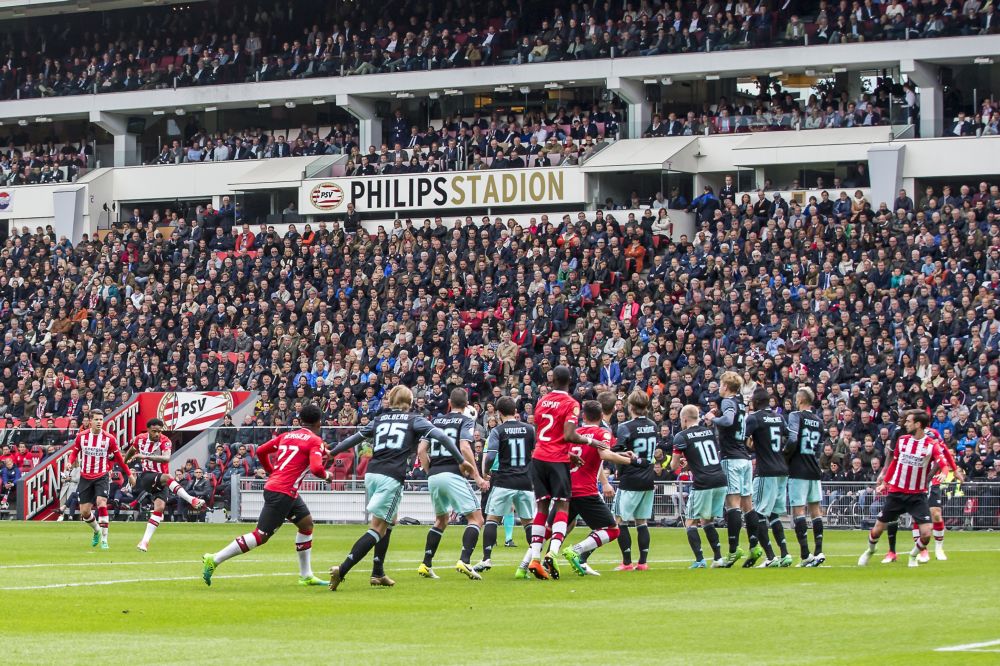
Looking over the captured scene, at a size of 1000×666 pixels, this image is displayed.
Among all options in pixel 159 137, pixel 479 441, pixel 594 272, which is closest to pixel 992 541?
pixel 479 441

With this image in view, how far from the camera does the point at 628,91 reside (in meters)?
48.2

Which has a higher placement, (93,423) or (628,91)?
(628,91)

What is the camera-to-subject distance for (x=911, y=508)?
20.6 meters

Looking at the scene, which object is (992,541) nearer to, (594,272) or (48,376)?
(594,272)

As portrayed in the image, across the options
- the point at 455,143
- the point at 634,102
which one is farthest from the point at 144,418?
the point at 634,102

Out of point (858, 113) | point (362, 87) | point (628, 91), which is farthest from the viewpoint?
point (362, 87)

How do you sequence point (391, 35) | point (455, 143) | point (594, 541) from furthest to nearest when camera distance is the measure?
point (391, 35) → point (455, 143) → point (594, 541)

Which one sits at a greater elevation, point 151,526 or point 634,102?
point 634,102

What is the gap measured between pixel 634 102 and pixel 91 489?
25.1m

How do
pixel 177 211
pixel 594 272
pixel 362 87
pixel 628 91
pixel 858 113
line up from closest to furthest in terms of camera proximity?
pixel 594 272 → pixel 858 113 → pixel 628 91 → pixel 362 87 → pixel 177 211

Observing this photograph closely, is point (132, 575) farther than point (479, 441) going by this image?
No

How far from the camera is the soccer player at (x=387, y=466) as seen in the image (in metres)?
16.9

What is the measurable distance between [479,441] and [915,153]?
51.4 ft

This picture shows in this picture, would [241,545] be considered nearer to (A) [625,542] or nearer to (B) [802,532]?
(A) [625,542]
